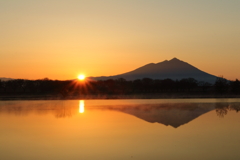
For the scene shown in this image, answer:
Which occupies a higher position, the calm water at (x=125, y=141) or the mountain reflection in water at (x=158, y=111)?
the mountain reflection in water at (x=158, y=111)

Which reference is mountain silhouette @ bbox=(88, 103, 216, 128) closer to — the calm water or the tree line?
the calm water

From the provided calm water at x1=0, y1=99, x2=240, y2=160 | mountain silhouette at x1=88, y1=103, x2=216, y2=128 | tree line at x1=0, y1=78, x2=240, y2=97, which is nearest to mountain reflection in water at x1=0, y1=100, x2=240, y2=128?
mountain silhouette at x1=88, y1=103, x2=216, y2=128

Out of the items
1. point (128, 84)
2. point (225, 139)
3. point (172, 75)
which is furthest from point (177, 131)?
point (172, 75)

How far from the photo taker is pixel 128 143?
9336 mm

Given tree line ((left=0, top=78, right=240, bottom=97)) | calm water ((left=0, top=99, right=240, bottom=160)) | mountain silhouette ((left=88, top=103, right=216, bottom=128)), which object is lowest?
calm water ((left=0, top=99, right=240, bottom=160))

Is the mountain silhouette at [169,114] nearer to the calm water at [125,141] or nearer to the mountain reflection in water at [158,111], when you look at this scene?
the mountain reflection in water at [158,111]

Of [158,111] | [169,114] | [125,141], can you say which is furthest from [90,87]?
[125,141]

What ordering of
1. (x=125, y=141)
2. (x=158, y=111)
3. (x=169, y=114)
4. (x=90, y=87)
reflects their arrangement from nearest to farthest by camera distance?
1. (x=125, y=141)
2. (x=169, y=114)
3. (x=158, y=111)
4. (x=90, y=87)

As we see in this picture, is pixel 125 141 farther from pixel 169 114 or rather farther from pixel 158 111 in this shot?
pixel 158 111

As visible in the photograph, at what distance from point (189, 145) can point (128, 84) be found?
5595 centimetres

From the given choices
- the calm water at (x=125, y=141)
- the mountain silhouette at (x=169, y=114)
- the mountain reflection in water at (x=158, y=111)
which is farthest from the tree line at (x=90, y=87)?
the calm water at (x=125, y=141)

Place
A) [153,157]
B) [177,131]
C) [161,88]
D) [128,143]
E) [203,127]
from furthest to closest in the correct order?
[161,88] < [203,127] < [177,131] < [128,143] < [153,157]

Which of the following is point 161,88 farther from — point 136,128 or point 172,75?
point 172,75

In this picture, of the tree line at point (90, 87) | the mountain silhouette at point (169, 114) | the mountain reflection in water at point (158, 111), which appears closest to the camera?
the mountain silhouette at point (169, 114)
